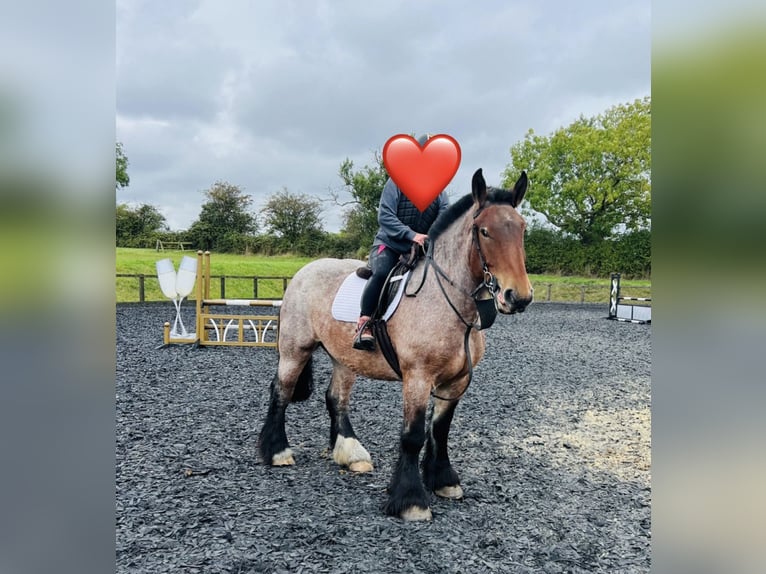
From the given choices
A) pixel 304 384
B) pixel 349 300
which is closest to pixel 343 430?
pixel 304 384

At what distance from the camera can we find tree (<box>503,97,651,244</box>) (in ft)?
103

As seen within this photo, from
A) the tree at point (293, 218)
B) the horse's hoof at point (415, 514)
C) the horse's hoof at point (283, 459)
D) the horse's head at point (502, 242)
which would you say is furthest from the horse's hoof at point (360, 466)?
the tree at point (293, 218)

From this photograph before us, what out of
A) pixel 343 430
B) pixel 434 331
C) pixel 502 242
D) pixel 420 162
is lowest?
pixel 343 430

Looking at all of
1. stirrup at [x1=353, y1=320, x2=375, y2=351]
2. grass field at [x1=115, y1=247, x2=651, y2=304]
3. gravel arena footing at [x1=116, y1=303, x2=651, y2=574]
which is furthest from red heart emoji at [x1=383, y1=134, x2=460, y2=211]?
grass field at [x1=115, y1=247, x2=651, y2=304]

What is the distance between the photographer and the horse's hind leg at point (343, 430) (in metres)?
4.15

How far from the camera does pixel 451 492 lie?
144 inches

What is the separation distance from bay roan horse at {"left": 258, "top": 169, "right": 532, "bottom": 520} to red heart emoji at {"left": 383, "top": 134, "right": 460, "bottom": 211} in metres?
0.32

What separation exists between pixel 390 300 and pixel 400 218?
0.71 metres

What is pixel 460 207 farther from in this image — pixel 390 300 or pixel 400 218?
pixel 390 300

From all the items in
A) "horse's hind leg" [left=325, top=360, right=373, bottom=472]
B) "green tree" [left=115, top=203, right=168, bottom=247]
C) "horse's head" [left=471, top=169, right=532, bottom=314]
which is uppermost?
"green tree" [left=115, top=203, right=168, bottom=247]

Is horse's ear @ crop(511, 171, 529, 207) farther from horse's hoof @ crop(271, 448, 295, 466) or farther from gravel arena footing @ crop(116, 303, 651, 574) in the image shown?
horse's hoof @ crop(271, 448, 295, 466)

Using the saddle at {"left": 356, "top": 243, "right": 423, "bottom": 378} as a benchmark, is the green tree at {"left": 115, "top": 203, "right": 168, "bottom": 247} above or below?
above
